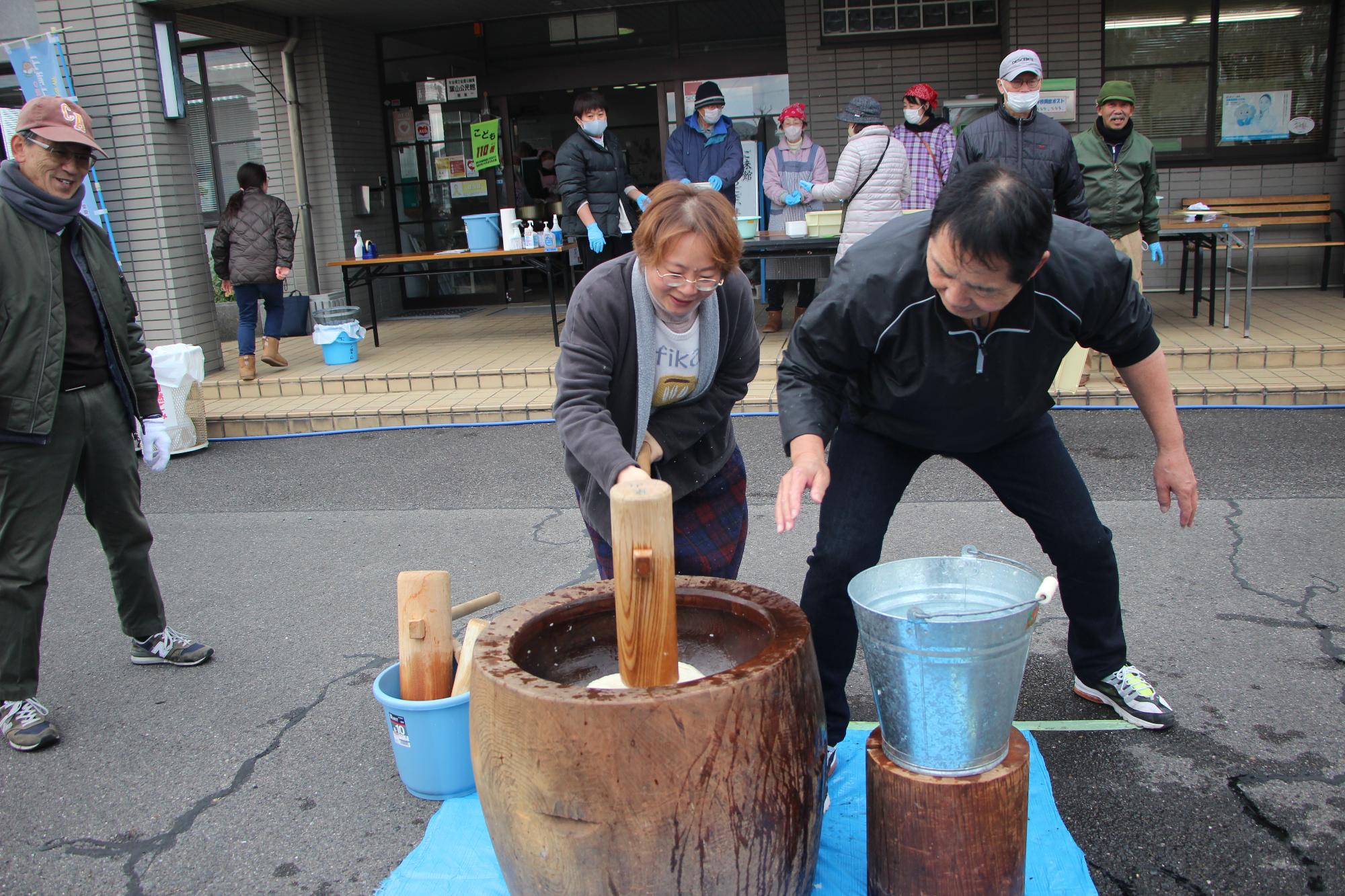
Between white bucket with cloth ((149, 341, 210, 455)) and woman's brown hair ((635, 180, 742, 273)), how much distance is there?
5182 millimetres

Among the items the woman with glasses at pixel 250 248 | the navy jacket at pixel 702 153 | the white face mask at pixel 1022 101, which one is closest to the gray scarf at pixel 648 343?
the white face mask at pixel 1022 101

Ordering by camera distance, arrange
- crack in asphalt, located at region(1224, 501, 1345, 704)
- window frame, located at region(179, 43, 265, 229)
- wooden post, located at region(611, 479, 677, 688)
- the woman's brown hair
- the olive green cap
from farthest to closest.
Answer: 1. window frame, located at region(179, 43, 265, 229)
2. the olive green cap
3. crack in asphalt, located at region(1224, 501, 1345, 704)
4. the woman's brown hair
5. wooden post, located at region(611, 479, 677, 688)

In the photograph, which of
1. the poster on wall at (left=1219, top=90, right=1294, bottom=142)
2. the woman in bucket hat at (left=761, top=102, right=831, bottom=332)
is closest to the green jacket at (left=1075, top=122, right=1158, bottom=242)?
the woman in bucket hat at (left=761, top=102, right=831, bottom=332)

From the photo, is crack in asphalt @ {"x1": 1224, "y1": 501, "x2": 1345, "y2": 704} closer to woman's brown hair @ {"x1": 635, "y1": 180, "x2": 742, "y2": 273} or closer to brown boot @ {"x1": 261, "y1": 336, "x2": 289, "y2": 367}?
woman's brown hair @ {"x1": 635, "y1": 180, "x2": 742, "y2": 273}

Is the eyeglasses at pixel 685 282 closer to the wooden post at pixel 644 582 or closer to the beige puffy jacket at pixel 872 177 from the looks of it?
the wooden post at pixel 644 582

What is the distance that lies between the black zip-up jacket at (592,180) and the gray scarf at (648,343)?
5.46m

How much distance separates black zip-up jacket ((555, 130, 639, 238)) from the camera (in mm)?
7801

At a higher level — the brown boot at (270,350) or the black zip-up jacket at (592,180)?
the black zip-up jacket at (592,180)

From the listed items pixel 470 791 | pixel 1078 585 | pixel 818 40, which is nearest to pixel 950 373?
pixel 1078 585

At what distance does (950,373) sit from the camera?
2.38 m

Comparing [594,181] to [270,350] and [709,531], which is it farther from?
[709,531]

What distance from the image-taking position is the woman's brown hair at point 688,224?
7.62ft

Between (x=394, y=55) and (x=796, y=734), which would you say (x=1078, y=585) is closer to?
(x=796, y=734)

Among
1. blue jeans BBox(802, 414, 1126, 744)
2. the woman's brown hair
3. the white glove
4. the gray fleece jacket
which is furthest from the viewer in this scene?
the white glove
